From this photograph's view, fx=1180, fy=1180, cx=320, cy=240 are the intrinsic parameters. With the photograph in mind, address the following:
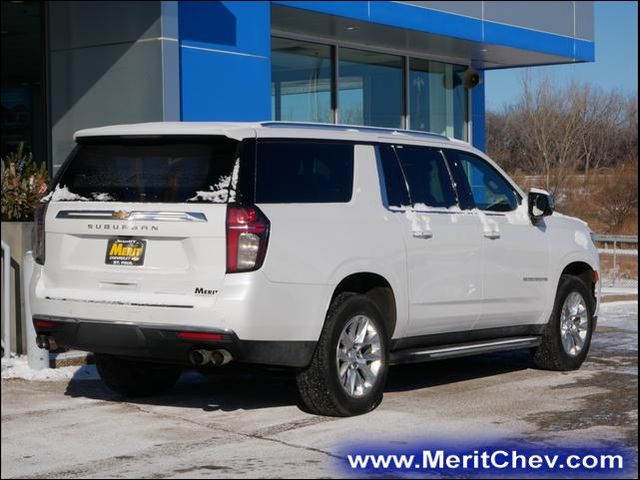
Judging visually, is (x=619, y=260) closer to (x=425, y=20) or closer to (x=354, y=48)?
(x=354, y=48)

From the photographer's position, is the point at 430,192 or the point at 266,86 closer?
the point at 430,192

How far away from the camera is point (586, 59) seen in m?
21.8

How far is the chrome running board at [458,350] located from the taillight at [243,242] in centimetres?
162

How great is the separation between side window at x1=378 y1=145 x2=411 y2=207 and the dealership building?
5419 millimetres

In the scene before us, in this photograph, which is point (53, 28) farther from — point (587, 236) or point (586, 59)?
point (586, 59)

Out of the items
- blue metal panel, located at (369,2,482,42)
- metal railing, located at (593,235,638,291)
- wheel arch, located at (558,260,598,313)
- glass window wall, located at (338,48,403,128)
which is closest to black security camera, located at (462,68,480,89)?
glass window wall, located at (338,48,403,128)

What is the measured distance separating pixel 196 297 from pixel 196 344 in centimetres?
31

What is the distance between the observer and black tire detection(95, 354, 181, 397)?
9008 mm

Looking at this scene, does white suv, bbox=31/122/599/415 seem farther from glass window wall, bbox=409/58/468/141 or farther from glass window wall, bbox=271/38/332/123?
glass window wall, bbox=409/58/468/141

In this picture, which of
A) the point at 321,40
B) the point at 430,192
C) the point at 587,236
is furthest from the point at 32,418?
the point at 321,40

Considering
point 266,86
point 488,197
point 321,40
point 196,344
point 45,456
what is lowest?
point 45,456

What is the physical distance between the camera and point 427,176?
9.17 m

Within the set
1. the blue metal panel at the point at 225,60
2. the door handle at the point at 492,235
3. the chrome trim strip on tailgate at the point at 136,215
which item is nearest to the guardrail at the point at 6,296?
the chrome trim strip on tailgate at the point at 136,215

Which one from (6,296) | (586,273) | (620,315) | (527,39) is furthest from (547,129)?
(6,296)
